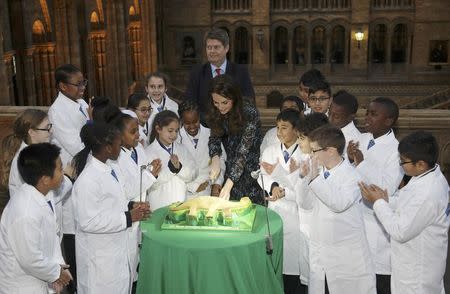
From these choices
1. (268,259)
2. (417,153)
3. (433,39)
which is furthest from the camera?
(433,39)

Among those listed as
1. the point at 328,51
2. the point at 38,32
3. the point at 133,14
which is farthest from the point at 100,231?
the point at 328,51

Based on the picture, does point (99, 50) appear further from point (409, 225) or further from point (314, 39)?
point (409, 225)

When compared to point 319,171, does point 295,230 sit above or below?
below

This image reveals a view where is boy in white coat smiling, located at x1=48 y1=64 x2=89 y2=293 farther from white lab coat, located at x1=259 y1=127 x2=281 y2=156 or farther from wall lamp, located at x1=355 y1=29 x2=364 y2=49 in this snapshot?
wall lamp, located at x1=355 y1=29 x2=364 y2=49

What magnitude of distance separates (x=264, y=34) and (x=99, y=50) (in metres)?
9.86

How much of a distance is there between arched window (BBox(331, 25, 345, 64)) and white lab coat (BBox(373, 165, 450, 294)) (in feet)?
72.5

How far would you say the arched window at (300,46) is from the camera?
84.0ft

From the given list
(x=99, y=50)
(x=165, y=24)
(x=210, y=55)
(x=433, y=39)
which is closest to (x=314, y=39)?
(x=433, y=39)

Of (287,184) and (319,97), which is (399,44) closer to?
(319,97)

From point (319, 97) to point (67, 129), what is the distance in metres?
2.51

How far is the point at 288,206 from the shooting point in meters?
5.12

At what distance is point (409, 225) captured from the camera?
388 cm

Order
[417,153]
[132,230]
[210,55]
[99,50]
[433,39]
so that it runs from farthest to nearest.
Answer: [433,39] → [99,50] → [210,55] → [132,230] → [417,153]

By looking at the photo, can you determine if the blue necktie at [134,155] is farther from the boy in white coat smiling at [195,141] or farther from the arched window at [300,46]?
the arched window at [300,46]
